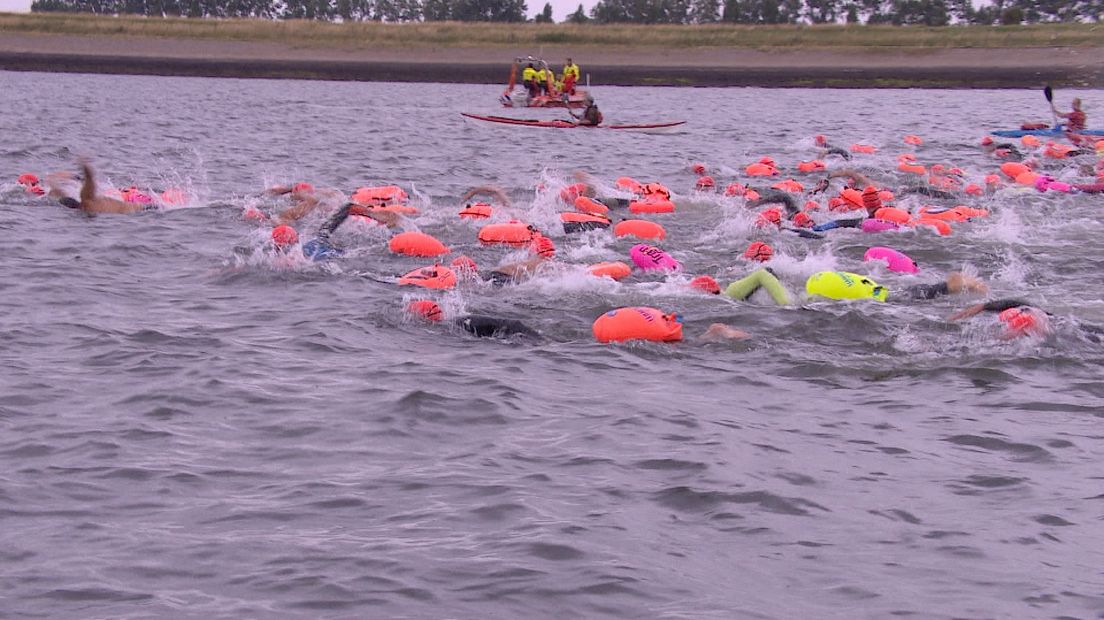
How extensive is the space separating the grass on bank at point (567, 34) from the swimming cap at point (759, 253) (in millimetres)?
47436

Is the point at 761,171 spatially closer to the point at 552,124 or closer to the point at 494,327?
the point at 552,124

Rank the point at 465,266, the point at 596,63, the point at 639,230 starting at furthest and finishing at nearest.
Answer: the point at 596,63 < the point at 639,230 < the point at 465,266

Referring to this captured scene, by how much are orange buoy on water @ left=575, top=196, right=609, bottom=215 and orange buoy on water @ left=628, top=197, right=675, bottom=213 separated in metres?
0.43

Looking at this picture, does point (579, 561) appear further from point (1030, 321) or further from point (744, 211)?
point (744, 211)

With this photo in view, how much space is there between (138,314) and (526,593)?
6.76 meters

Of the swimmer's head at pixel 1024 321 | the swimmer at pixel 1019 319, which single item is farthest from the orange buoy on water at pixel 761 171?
the swimmer's head at pixel 1024 321

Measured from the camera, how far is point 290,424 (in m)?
8.62

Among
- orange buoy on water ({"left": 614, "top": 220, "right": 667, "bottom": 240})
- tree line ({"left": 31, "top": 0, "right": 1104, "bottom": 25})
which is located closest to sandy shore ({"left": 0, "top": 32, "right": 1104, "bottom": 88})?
tree line ({"left": 31, "top": 0, "right": 1104, "bottom": 25})

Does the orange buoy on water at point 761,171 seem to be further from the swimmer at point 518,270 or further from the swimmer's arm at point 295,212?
the swimmer at point 518,270

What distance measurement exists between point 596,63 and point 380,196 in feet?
135

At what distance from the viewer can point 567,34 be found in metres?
63.1

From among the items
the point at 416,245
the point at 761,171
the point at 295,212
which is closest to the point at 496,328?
the point at 416,245

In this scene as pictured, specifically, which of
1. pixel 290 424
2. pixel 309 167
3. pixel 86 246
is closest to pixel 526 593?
pixel 290 424

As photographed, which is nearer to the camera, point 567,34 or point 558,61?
point 558,61
